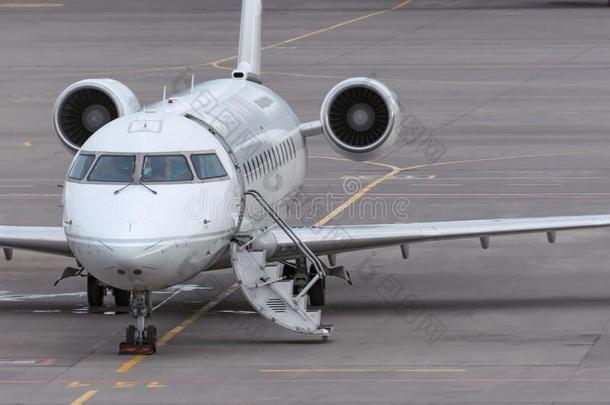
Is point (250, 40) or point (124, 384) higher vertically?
point (250, 40)

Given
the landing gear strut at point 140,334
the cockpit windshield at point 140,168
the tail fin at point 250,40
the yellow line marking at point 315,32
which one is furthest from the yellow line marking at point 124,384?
→ the yellow line marking at point 315,32

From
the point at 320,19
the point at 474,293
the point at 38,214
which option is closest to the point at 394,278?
the point at 474,293

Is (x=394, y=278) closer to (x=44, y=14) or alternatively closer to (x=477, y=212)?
(x=477, y=212)

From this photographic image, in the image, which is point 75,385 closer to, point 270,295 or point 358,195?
point 270,295

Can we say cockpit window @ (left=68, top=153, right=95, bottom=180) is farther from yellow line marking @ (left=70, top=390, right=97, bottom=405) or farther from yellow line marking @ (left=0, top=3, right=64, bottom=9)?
yellow line marking @ (left=0, top=3, right=64, bottom=9)

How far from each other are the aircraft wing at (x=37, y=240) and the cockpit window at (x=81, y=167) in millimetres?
2231

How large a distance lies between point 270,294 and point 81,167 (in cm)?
311

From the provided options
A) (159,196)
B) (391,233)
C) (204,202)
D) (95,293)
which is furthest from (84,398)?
(391,233)

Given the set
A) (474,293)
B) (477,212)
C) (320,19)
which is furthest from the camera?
(320,19)

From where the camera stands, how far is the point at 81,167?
2209 cm

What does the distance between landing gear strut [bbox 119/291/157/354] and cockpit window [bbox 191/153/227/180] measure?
5.84ft

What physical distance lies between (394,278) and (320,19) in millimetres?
57269

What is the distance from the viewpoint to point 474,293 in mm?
26578

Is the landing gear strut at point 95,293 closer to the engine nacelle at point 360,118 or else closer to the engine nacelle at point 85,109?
the engine nacelle at point 85,109
